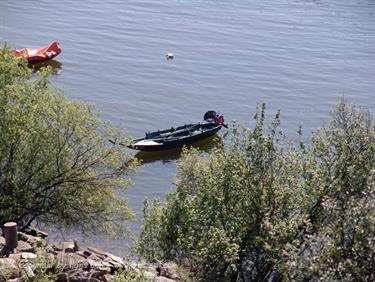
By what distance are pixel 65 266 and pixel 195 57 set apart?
184 feet

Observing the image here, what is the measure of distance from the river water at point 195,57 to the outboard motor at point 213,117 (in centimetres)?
203

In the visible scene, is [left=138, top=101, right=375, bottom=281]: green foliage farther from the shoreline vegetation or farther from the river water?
the river water

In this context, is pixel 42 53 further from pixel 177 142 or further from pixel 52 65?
pixel 177 142

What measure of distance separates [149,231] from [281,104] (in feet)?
119

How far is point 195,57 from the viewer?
75.8 meters

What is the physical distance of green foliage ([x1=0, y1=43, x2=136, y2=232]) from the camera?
29.5 metres

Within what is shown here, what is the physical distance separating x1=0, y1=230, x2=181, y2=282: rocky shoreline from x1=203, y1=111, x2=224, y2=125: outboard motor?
29.7 meters

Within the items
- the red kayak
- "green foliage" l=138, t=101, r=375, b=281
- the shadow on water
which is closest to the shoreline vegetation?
"green foliage" l=138, t=101, r=375, b=281

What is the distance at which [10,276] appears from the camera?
19109 mm

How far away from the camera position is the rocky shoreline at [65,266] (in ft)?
62.8

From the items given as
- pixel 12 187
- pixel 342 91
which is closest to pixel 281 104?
pixel 342 91

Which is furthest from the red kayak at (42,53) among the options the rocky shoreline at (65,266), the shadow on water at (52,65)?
the rocky shoreline at (65,266)

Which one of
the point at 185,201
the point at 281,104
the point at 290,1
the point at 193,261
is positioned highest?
the point at 290,1

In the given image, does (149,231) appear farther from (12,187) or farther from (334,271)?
(334,271)
